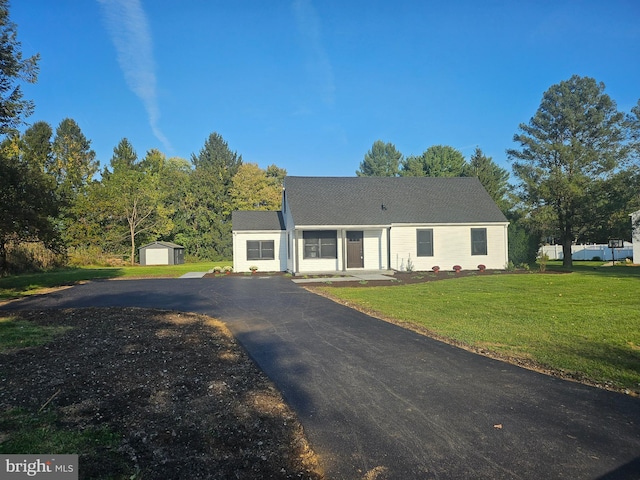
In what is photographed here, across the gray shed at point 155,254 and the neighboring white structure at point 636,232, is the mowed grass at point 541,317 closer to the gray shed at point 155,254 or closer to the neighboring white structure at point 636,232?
the neighboring white structure at point 636,232

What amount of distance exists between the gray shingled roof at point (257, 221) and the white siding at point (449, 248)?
744cm

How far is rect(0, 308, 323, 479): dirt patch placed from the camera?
122 inches

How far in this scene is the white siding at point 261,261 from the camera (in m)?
24.6

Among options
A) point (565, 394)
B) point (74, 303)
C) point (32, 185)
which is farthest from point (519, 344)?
point (32, 185)

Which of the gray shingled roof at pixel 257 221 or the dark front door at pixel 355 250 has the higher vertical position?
the gray shingled roof at pixel 257 221

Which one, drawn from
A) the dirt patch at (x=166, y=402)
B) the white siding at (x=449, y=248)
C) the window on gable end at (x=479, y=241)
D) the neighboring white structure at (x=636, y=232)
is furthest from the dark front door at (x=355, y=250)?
the neighboring white structure at (x=636, y=232)

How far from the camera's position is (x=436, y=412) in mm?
4059

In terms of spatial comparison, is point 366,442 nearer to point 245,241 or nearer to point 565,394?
point 565,394

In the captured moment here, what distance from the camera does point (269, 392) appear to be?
4633 millimetres

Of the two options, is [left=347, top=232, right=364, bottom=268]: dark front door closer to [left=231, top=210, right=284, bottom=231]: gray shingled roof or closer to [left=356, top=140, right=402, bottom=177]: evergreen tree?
[left=231, top=210, right=284, bottom=231]: gray shingled roof

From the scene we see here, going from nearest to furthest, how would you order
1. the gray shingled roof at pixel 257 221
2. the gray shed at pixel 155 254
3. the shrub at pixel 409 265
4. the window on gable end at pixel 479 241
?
the shrub at pixel 409 265 → the window on gable end at pixel 479 241 → the gray shingled roof at pixel 257 221 → the gray shed at pixel 155 254

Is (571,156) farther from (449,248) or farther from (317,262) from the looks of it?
(317,262)

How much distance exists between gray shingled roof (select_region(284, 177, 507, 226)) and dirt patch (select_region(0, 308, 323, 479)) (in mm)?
15207

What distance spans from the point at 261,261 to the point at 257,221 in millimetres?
2755
